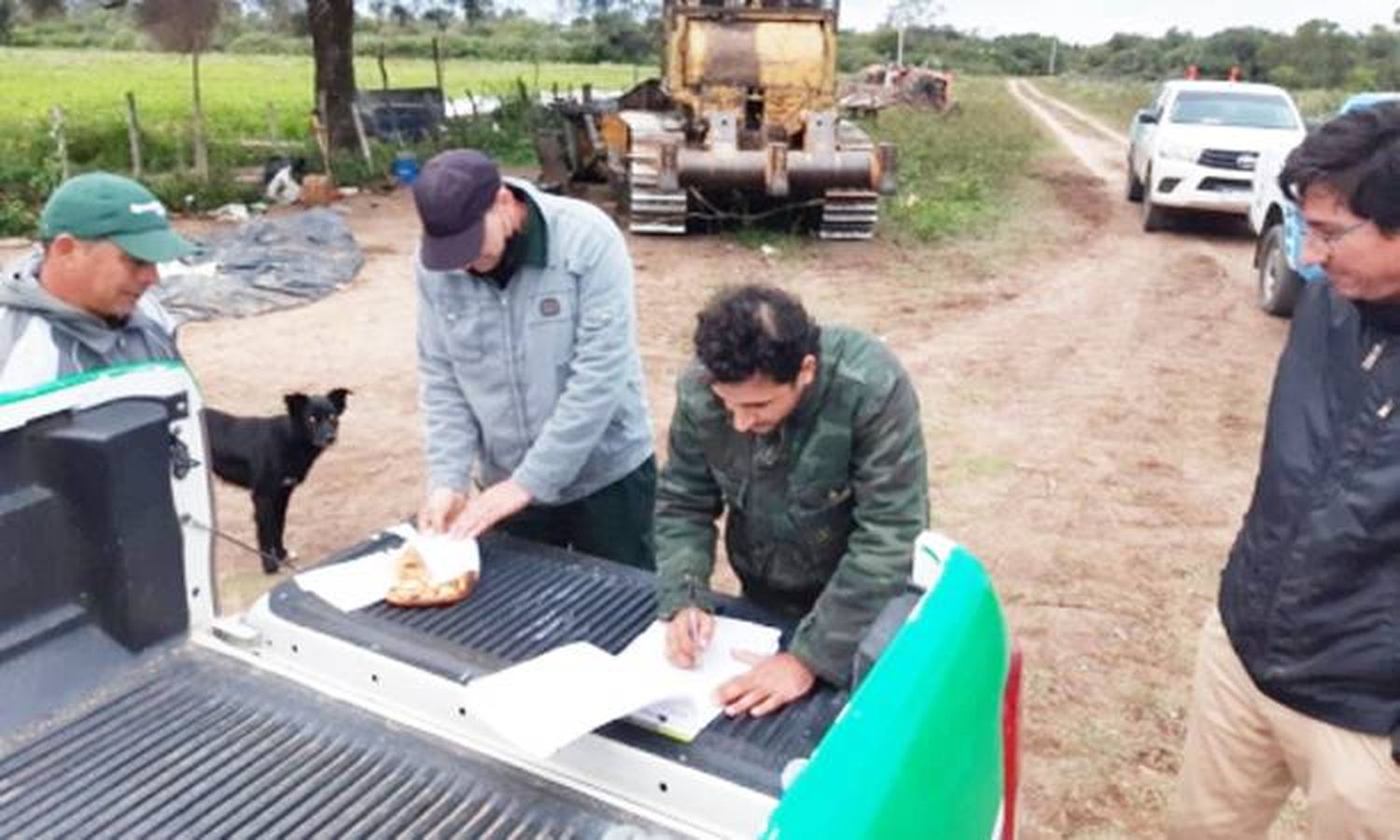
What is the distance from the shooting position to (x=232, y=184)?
14.6 m

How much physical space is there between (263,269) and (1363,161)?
32.7 feet

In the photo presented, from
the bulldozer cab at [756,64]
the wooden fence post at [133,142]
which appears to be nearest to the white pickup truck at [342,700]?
the bulldozer cab at [756,64]

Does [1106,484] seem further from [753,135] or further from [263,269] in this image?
[263,269]

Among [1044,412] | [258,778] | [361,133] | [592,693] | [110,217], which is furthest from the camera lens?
[361,133]

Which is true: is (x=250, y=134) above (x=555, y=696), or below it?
below

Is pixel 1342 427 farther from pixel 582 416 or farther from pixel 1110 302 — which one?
pixel 1110 302

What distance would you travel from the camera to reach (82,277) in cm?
274

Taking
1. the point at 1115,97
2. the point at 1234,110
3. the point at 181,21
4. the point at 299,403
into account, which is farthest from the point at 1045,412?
the point at 1115,97

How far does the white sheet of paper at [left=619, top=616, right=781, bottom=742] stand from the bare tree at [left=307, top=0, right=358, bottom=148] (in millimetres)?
17237

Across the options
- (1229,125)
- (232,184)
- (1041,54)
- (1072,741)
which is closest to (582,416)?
(1072,741)

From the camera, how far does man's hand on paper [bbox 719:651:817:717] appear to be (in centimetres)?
202

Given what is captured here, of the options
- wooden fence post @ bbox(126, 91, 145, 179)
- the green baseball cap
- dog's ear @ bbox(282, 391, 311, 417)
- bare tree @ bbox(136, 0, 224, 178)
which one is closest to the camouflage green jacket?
the green baseball cap

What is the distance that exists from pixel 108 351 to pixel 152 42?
65.4ft

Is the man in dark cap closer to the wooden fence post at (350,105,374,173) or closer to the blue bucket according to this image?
the blue bucket
